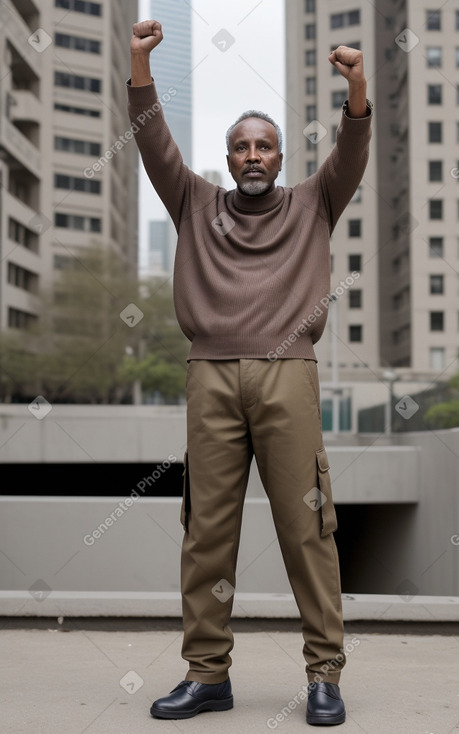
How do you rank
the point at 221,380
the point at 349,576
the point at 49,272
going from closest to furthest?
the point at 221,380 → the point at 349,576 → the point at 49,272

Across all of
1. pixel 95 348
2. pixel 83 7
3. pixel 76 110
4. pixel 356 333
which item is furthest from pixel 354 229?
pixel 95 348

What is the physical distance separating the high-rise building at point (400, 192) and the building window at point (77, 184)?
884 cm

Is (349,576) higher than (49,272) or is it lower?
lower

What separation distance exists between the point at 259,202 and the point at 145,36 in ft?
1.73

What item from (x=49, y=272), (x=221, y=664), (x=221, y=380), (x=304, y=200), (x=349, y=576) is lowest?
(x=349, y=576)

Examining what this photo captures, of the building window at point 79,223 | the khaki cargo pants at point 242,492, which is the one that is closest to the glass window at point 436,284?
the building window at point 79,223

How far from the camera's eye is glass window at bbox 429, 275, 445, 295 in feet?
133

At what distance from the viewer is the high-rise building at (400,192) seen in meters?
40.6

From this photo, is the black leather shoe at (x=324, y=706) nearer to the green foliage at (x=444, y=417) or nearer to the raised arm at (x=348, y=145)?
the raised arm at (x=348, y=145)

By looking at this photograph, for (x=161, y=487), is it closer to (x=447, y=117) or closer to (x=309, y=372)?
(x=309, y=372)

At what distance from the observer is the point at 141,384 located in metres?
30.0

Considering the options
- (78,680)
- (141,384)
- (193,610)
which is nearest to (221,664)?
(193,610)

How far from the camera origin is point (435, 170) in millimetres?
40781

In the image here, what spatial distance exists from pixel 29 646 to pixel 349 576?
9.74 metres
